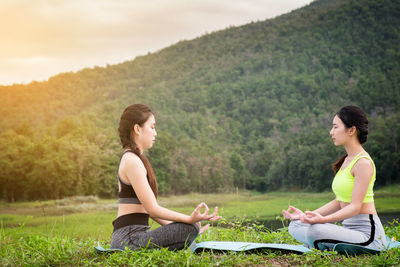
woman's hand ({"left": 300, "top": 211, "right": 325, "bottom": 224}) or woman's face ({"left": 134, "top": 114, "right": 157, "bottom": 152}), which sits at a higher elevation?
woman's face ({"left": 134, "top": 114, "right": 157, "bottom": 152})

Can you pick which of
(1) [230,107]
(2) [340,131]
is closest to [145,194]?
(2) [340,131]

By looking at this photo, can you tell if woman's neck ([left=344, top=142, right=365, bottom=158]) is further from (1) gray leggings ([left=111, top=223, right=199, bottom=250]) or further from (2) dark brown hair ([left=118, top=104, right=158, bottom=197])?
(2) dark brown hair ([left=118, top=104, right=158, bottom=197])

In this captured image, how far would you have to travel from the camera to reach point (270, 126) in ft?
229

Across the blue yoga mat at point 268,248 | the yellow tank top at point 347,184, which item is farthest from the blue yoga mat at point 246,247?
the yellow tank top at point 347,184

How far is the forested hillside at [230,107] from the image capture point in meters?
42.5

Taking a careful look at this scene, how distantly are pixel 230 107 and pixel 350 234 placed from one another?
76514mm

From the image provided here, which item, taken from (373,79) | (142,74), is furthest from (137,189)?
(142,74)

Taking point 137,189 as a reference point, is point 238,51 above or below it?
above

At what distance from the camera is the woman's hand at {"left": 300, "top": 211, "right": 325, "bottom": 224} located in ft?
13.2

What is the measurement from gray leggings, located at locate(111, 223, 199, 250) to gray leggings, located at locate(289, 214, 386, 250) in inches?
46.6

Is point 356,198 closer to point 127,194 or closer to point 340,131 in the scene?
point 340,131

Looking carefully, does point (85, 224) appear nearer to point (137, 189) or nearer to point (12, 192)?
point (12, 192)

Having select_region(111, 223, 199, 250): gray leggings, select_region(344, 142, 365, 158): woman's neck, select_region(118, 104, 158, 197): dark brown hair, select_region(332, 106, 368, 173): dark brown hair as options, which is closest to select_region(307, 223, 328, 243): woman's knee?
select_region(344, 142, 365, 158): woman's neck

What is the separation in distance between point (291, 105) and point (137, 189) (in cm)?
7416
